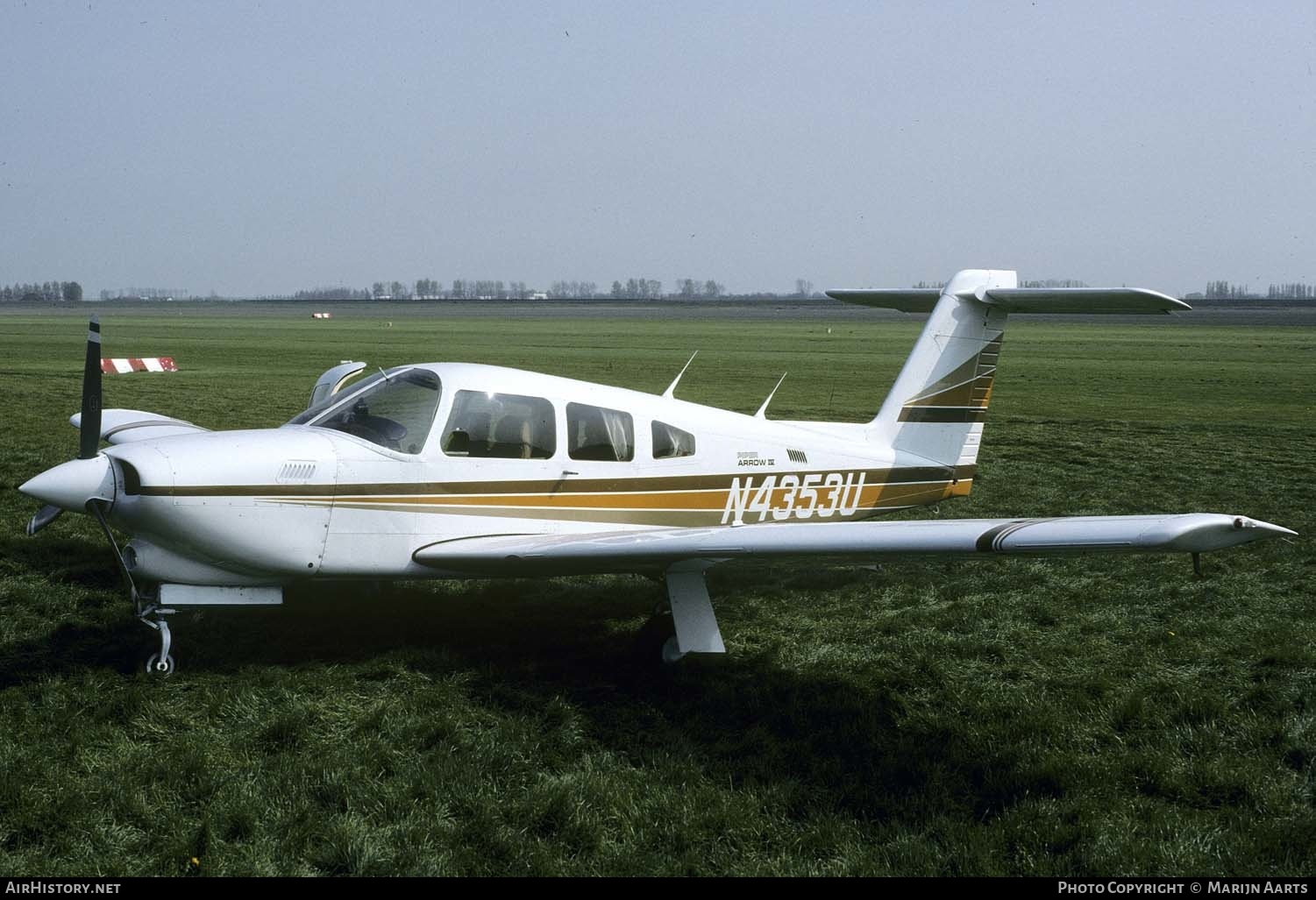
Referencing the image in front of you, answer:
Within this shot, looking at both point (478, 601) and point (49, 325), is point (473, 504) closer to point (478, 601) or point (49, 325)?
point (478, 601)

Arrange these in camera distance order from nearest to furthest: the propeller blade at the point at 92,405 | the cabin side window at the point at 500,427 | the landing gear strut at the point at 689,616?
1. the propeller blade at the point at 92,405
2. the landing gear strut at the point at 689,616
3. the cabin side window at the point at 500,427

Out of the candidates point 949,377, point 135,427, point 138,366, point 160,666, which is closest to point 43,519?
point 160,666

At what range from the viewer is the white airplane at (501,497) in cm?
579

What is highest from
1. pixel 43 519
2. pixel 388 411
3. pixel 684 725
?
pixel 388 411

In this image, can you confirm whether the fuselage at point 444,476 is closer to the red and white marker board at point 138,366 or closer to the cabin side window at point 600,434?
the cabin side window at point 600,434

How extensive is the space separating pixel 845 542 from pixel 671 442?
2415mm

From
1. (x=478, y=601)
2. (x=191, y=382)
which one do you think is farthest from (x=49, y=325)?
Result: (x=478, y=601)

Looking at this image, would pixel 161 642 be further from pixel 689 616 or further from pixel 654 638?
pixel 689 616

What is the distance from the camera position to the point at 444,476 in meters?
6.78

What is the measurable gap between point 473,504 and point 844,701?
108 inches

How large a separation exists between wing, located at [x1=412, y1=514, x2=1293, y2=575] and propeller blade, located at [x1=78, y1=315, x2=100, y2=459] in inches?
83.2

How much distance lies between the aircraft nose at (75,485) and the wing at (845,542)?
1860 mm

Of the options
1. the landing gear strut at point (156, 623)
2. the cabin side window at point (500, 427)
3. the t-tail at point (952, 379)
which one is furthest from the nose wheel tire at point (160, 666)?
the t-tail at point (952, 379)

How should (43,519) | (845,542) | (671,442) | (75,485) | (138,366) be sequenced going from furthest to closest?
(138,366)
(671,442)
(43,519)
(75,485)
(845,542)
